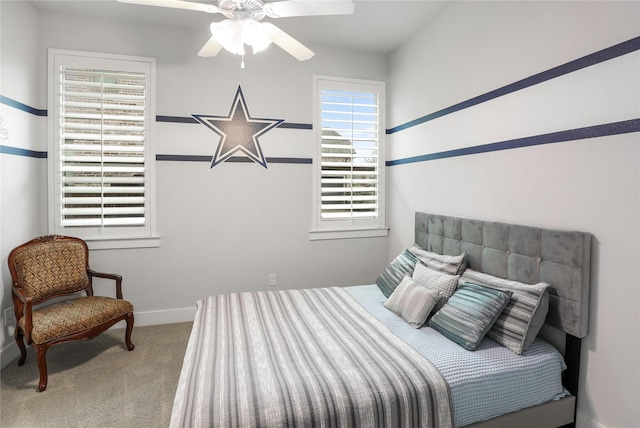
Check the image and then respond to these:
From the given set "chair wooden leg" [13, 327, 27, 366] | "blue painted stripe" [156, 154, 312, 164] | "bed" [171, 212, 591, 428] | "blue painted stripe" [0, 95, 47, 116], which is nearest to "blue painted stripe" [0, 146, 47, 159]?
"blue painted stripe" [0, 95, 47, 116]

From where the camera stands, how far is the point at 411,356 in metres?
1.71

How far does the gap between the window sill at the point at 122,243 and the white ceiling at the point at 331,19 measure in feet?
6.84

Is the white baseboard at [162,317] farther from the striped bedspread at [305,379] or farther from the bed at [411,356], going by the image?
the striped bedspread at [305,379]

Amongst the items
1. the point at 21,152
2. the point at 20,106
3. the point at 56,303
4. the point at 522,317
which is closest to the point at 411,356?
the point at 522,317

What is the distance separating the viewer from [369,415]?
4.59ft

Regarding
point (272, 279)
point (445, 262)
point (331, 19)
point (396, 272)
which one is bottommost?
point (272, 279)

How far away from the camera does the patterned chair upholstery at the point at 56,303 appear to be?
2.27 m

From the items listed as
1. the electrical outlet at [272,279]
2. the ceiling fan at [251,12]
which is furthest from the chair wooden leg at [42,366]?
the ceiling fan at [251,12]

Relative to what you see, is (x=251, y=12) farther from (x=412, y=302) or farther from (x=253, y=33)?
(x=412, y=302)

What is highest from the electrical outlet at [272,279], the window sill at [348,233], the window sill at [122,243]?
the window sill at [348,233]

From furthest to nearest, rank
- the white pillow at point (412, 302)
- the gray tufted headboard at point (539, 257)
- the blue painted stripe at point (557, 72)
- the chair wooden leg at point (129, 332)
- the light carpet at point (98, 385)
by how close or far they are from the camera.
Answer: the chair wooden leg at point (129, 332), the white pillow at point (412, 302), the light carpet at point (98, 385), the gray tufted headboard at point (539, 257), the blue painted stripe at point (557, 72)

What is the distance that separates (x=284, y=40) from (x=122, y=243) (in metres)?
2.47

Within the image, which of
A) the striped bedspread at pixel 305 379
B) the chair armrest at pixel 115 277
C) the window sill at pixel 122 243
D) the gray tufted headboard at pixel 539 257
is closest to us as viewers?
the striped bedspread at pixel 305 379

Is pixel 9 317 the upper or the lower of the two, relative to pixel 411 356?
lower
